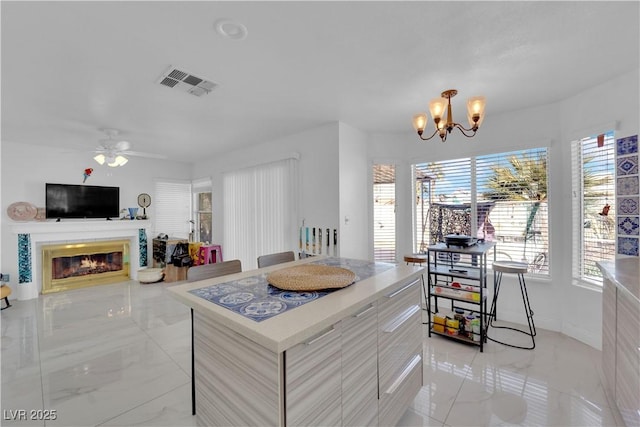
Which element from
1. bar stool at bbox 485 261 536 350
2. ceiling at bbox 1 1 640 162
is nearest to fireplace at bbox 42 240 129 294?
ceiling at bbox 1 1 640 162

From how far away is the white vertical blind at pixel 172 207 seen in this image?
5.52 m

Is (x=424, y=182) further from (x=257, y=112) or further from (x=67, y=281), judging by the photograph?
(x=67, y=281)

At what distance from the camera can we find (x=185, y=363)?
2289 mm

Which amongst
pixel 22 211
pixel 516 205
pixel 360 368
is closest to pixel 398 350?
pixel 360 368

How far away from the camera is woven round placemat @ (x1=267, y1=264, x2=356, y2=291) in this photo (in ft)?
4.49

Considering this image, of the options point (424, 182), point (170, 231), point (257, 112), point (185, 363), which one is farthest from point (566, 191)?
point (170, 231)

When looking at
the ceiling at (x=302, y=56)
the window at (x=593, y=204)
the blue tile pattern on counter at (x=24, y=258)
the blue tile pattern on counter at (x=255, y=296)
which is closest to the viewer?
the blue tile pattern on counter at (x=255, y=296)

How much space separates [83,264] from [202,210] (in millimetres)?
2227

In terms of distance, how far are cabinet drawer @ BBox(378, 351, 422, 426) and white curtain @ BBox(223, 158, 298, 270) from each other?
2399 millimetres

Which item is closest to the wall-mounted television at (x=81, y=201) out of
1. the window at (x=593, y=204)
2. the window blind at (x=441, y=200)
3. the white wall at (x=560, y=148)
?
the window blind at (x=441, y=200)

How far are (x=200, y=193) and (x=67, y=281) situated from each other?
2699 mm

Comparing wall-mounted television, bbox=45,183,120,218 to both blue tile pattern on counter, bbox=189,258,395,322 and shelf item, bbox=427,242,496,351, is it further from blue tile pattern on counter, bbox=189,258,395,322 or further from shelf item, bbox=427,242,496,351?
shelf item, bbox=427,242,496,351

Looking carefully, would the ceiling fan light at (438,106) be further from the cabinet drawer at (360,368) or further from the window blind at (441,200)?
the window blind at (441,200)

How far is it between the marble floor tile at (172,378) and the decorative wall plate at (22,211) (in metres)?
1.76
